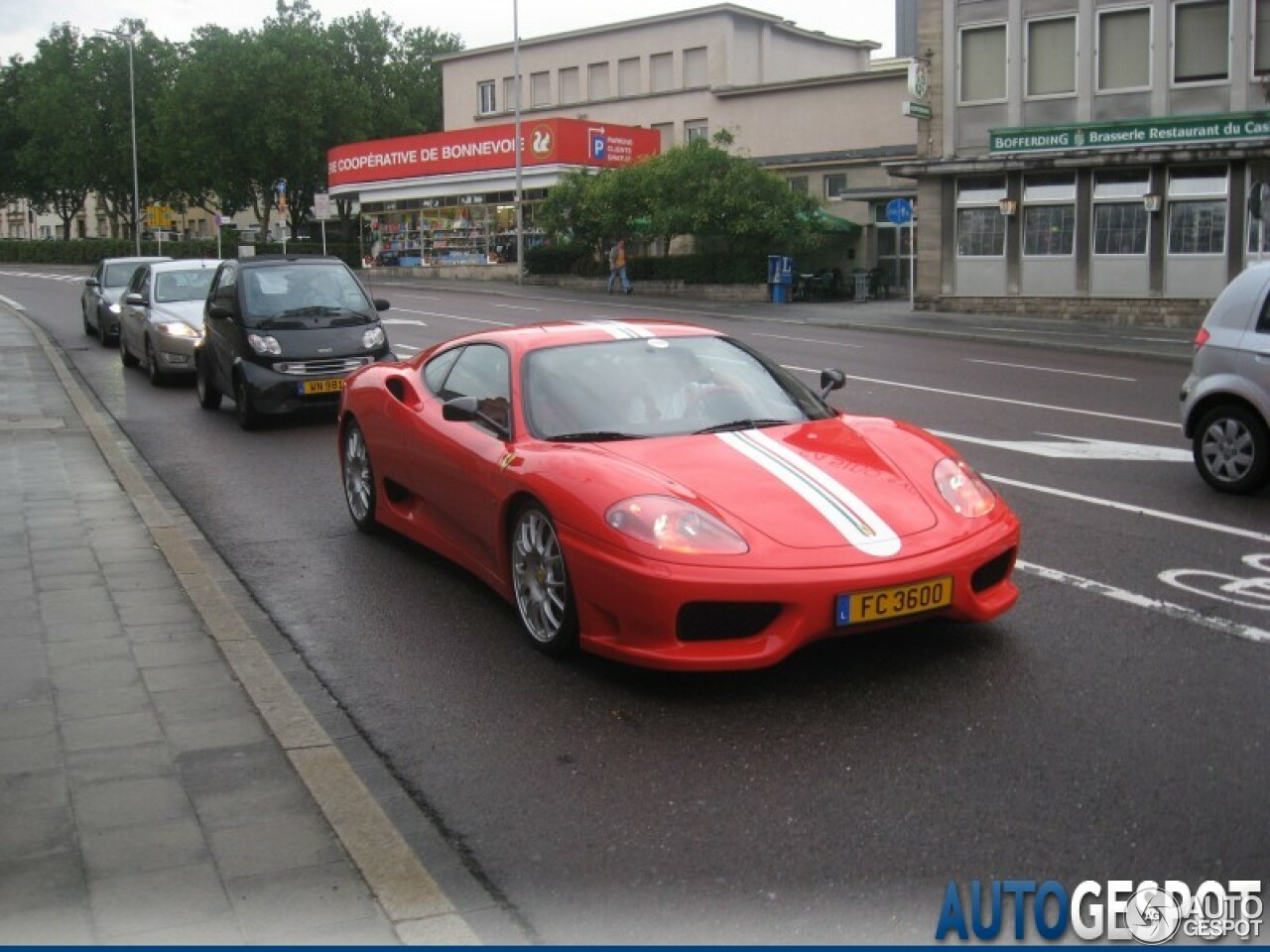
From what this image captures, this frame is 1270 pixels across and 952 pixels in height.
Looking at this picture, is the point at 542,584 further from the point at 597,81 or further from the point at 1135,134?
the point at 597,81

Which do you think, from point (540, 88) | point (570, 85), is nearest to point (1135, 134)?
point (570, 85)

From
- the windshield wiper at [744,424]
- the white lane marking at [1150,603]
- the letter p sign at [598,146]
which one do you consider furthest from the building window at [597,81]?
the windshield wiper at [744,424]

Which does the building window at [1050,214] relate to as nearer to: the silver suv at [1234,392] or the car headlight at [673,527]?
the silver suv at [1234,392]

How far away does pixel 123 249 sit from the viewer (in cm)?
7475

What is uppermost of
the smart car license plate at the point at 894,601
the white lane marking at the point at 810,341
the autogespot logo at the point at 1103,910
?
the white lane marking at the point at 810,341

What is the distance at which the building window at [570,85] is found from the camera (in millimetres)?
63562

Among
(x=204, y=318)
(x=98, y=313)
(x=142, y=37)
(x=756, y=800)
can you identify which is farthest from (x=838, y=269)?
(x=142, y=37)

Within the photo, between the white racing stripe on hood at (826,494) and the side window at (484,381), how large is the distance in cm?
115

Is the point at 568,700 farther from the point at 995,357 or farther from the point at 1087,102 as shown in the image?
the point at 1087,102

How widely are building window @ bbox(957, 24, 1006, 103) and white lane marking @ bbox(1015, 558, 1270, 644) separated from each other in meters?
29.3

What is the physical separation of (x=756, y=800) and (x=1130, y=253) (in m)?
30.1

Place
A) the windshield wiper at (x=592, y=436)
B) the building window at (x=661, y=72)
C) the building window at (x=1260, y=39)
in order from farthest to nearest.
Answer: the building window at (x=661, y=72) → the building window at (x=1260, y=39) → the windshield wiper at (x=592, y=436)

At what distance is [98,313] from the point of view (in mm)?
24875

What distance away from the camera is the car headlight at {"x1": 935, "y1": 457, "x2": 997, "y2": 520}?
5957mm
